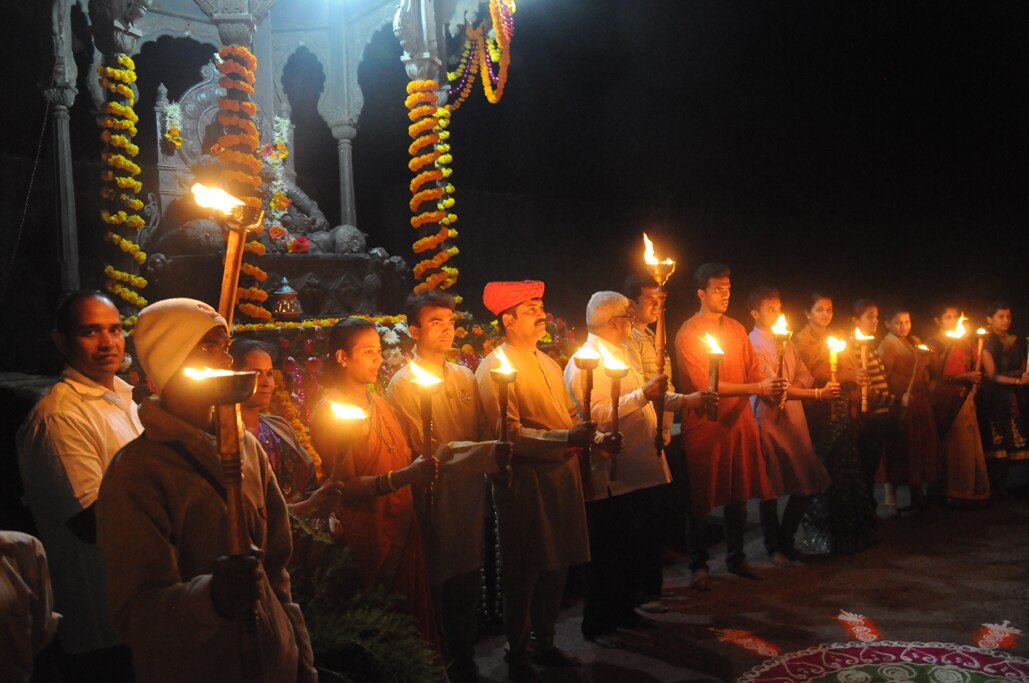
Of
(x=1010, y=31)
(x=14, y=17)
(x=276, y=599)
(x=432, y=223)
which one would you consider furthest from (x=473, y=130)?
(x=276, y=599)

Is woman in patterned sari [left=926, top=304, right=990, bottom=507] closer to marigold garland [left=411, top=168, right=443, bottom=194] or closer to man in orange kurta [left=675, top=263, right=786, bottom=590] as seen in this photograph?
man in orange kurta [left=675, top=263, right=786, bottom=590]

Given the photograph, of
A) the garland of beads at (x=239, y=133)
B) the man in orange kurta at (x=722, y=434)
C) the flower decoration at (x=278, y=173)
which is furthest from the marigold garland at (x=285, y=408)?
the flower decoration at (x=278, y=173)

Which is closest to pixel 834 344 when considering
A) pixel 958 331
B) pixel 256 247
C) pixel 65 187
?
pixel 958 331

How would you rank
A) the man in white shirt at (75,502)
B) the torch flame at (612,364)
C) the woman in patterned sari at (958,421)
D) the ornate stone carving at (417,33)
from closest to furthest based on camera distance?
the man in white shirt at (75,502) → the torch flame at (612,364) → the woman in patterned sari at (958,421) → the ornate stone carving at (417,33)

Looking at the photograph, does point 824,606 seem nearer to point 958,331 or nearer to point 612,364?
point 612,364

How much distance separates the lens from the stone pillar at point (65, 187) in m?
9.73

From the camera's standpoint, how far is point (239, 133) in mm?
8773

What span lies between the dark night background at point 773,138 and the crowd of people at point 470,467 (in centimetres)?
314

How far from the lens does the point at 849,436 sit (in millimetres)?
6129

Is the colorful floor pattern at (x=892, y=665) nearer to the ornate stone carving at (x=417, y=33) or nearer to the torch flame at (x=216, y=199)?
the torch flame at (x=216, y=199)

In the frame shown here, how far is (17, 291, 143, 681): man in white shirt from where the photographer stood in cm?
257

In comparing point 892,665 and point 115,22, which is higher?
point 115,22

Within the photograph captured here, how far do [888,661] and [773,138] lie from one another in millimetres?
8388

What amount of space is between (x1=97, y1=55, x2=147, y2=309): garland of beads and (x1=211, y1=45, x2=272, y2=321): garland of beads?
1.20 meters
